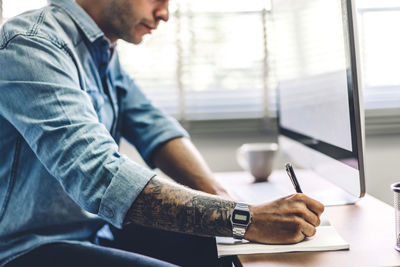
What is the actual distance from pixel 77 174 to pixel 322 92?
2.13 feet

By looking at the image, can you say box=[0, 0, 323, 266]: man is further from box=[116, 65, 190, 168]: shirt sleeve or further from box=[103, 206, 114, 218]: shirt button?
box=[116, 65, 190, 168]: shirt sleeve

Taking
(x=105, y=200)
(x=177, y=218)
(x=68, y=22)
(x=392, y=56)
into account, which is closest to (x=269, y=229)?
(x=177, y=218)

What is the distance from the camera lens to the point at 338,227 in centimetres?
94

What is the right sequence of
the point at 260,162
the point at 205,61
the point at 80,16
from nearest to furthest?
the point at 80,16, the point at 260,162, the point at 205,61

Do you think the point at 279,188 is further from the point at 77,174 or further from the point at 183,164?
the point at 77,174

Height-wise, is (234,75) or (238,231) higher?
(234,75)

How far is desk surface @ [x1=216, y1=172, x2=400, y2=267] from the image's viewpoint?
2.45 ft

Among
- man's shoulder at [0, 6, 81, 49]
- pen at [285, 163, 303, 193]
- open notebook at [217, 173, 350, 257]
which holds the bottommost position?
open notebook at [217, 173, 350, 257]

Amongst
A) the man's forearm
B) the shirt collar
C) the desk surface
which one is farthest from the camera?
the man's forearm

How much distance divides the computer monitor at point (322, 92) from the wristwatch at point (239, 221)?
294mm

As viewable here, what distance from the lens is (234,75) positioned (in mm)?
1944

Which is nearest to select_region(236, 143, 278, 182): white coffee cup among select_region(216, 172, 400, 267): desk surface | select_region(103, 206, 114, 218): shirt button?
select_region(216, 172, 400, 267): desk surface

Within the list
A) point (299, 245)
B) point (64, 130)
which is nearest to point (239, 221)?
point (299, 245)

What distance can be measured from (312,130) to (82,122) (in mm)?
683
